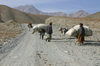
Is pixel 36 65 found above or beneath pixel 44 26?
beneath

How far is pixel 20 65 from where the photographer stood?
41.4ft

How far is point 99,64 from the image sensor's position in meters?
13.0

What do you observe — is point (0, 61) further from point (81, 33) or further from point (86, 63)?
point (81, 33)

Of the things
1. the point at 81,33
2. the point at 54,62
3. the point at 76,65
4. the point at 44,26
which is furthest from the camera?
the point at 44,26

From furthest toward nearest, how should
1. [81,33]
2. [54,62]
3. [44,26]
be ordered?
[44,26] → [81,33] → [54,62]

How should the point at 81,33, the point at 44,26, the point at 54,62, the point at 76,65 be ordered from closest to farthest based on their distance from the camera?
1. the point at 76,65
2. the point at 54,62
3. the point at 81,33
4. the point at 44,26

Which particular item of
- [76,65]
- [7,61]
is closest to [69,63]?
[76,65]

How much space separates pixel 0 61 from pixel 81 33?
1190 cm

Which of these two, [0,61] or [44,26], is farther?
[44,26]

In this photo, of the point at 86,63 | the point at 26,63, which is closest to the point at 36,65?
the point at 26,63

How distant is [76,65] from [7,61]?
4.30 m

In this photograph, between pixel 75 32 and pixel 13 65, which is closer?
pixel 13 65

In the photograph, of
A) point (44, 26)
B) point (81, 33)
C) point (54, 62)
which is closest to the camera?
point (54, 62)

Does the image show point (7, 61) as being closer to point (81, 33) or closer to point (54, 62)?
point (54, 62)
